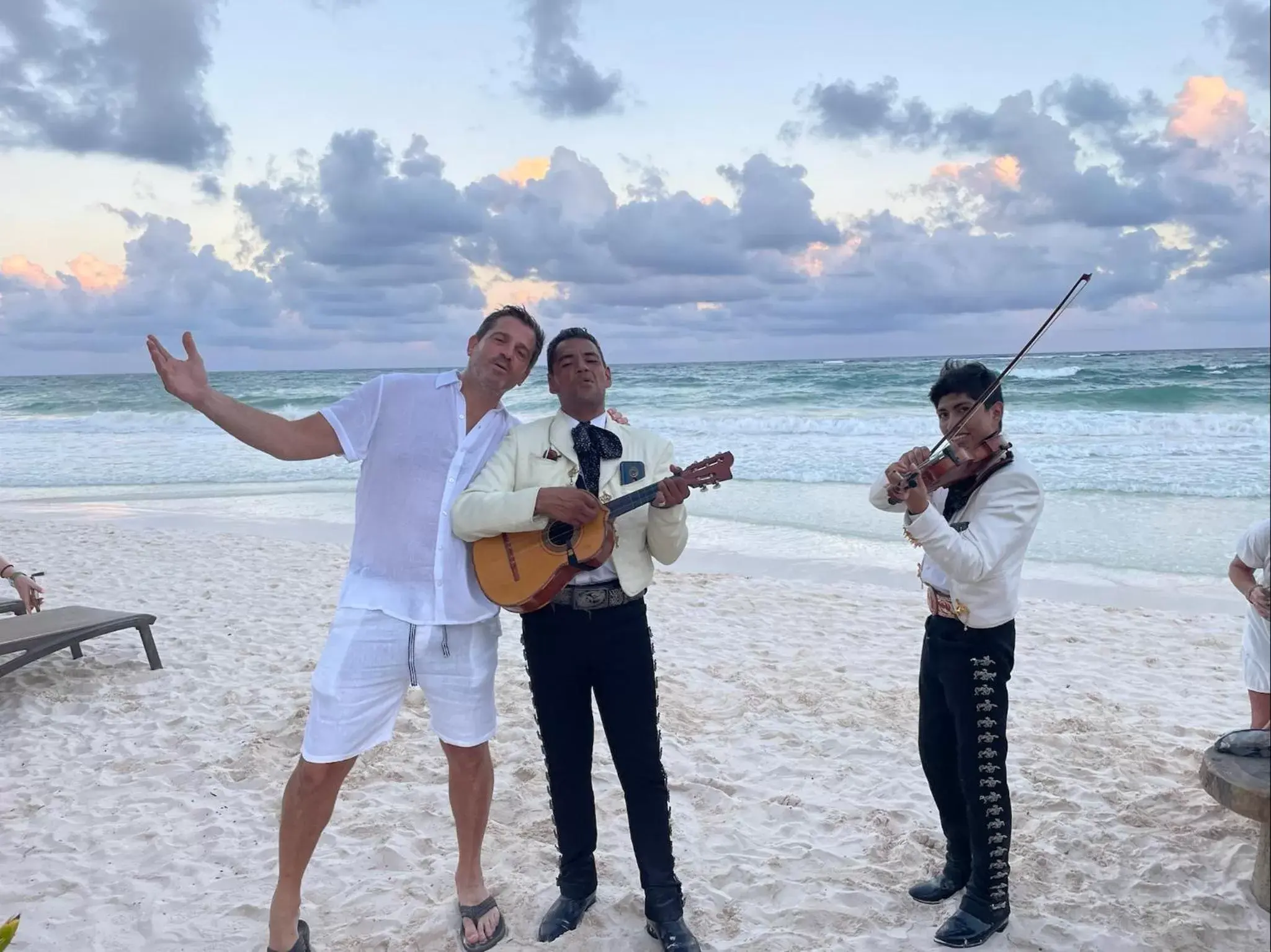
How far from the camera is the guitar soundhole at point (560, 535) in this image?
2.61 metres

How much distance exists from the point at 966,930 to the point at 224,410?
261cm

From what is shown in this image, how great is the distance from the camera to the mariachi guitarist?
A: 8.69ft

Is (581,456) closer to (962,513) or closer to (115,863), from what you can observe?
(962,513)

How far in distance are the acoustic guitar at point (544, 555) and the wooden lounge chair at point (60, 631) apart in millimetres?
3519

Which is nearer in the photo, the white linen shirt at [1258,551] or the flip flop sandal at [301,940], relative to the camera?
the flip flop sandal at [301,940]

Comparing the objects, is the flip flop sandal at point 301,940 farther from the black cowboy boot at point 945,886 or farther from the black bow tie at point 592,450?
the black cowboy boot at point 945,886

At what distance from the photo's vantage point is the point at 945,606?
2.70 meters

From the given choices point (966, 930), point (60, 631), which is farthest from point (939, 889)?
point (60, 631)

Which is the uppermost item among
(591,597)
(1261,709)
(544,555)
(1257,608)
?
(544,555)

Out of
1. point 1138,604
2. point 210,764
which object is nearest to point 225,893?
point 210,764

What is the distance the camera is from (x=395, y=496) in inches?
102

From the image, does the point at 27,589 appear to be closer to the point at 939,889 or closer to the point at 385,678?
the point at 385,678

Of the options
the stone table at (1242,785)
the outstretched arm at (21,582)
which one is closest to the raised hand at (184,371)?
the stone table at (1242,785)

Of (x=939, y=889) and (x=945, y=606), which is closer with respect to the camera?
(x=945, y=606)
